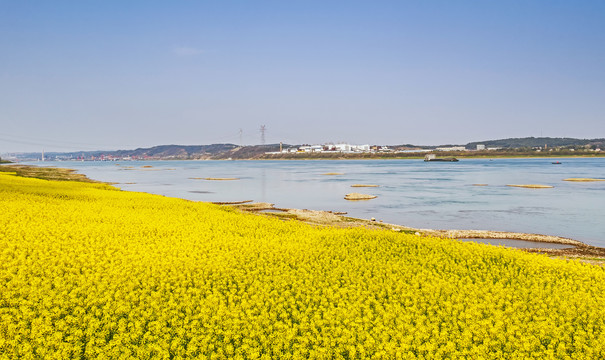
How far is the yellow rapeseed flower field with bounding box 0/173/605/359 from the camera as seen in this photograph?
27.8ft

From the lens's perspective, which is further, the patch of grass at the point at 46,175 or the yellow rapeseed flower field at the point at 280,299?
the patch of grass at the point at 46,175

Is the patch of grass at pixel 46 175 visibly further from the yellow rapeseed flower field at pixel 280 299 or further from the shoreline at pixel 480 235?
the yellow rapeseed flower field at pixel 280 299

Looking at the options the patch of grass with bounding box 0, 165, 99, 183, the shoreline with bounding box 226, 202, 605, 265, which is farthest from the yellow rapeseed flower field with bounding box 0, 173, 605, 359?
the patch of grass with bounding box 0, 165, 99, 183

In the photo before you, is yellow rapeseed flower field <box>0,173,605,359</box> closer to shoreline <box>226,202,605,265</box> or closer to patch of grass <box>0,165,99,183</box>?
shoreline <box>226,202,605,265</box>

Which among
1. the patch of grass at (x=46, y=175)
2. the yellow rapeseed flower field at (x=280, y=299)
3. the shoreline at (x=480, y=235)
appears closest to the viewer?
the yellow rapeseed flower field at (x=280, y=299)

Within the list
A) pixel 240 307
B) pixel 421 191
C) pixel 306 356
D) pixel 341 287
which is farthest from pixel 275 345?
pixel 421 191

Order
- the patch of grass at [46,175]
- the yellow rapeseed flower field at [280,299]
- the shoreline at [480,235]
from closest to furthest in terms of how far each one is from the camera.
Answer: the yellow rapeseed flower field at [280,299], the shoreline at [480,235], the patch of grass at [46,175]

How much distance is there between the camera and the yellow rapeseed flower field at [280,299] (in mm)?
8461

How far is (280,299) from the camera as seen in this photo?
406 inches

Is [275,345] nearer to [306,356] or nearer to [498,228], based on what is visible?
[306,356]

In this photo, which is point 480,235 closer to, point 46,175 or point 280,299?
point 280,299

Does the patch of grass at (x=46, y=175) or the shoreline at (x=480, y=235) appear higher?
the patch of grass at (x=46, y=175)

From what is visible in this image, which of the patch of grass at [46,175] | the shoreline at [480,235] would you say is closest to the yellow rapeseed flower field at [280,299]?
the shoreline at [480,235]

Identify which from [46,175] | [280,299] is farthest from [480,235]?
[46,175]
